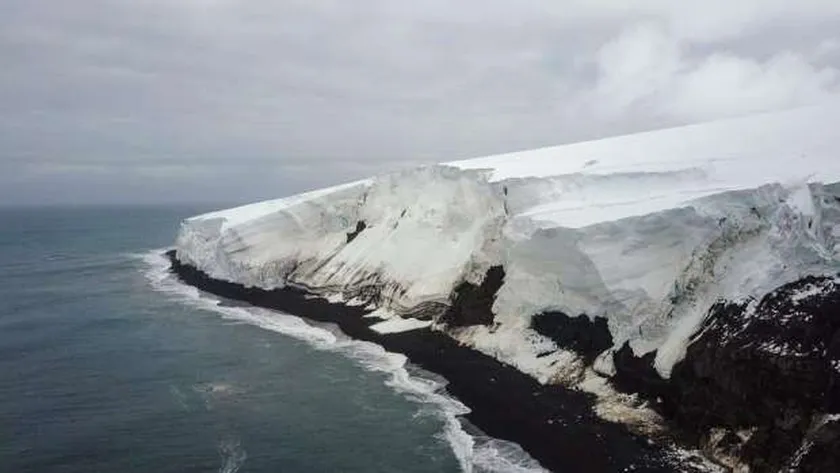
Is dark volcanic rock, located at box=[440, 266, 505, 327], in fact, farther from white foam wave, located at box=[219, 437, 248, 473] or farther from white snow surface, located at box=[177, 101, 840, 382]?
white foam wave, located at box=[219, 437, 248, 473]

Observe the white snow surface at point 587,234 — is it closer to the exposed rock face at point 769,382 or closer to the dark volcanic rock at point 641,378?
the dark volcanic rock at point 641,378

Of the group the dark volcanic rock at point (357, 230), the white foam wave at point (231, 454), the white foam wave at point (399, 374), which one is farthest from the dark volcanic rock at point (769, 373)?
the dark volcanic rock at point (357, 230)

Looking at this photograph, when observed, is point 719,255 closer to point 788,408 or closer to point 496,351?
point 788,408

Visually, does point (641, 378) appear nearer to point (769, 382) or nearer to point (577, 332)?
point (577, 332)

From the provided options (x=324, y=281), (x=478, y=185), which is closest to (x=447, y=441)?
(x=478, y=185)

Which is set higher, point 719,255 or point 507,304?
point 719,255

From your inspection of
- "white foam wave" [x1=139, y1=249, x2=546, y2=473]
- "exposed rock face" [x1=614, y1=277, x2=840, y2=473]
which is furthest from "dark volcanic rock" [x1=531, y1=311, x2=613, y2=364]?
"white foam wave" [x1=139, y1=249, x2=546, y2=473]
